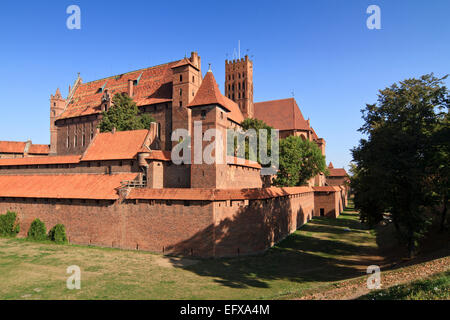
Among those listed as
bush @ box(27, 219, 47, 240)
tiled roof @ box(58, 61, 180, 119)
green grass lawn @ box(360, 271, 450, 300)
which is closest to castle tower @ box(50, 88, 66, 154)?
tiled roof @ box(58, 61, 180, 119)

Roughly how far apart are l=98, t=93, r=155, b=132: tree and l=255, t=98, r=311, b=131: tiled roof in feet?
83.9

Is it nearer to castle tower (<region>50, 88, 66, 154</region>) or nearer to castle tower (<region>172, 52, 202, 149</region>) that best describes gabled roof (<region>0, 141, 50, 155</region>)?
castle tower (<region>50, 88, 66, 154</region>)

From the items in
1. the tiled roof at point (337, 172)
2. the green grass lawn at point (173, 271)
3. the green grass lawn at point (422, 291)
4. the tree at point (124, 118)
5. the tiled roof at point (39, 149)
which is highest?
the tree at point (124, 118)

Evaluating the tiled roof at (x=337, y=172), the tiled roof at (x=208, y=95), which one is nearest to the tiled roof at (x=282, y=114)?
the tiled roof at (x=208, y=95)

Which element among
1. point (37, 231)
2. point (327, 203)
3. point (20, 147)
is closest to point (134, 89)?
point (37, 231)

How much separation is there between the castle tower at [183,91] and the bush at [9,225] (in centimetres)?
1982

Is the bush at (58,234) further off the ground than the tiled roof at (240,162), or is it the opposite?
the tiled roof at (240,162)

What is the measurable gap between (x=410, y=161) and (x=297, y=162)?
22381 millimetres

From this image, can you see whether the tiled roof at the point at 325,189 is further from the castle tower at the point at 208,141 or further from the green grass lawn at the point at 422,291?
the green grass lawn at the point at 422,291

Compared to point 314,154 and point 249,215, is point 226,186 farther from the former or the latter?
point 314,154

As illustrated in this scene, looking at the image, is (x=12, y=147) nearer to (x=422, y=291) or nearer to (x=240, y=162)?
(x=240, y=162)

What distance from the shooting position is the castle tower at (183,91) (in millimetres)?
35781

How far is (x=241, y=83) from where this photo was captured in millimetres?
56875

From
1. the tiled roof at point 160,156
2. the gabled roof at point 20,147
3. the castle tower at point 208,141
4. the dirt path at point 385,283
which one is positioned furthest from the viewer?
the gabled roof at point 20,147
